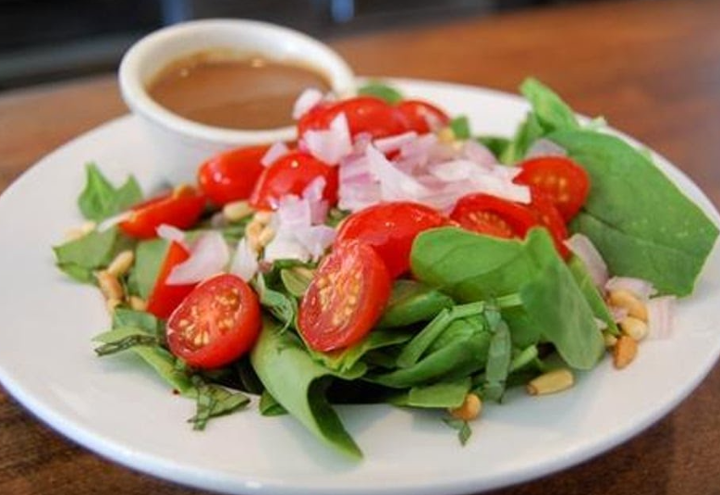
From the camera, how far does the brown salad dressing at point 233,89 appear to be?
1285 mm

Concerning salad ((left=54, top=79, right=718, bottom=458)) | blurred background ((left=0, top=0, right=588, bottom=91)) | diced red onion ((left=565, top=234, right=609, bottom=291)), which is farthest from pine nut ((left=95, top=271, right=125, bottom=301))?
blurred background ((left=0, top=0, right=588, bottom=91))

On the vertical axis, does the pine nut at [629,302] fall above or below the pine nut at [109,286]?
above

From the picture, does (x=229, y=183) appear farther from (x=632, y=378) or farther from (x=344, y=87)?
(x=632, y=378)

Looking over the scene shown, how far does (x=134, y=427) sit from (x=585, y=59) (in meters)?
1.19

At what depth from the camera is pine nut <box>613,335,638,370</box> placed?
908 millimetres

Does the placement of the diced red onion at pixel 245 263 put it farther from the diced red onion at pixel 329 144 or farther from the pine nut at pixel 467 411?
the pine nut at pixel 467 411

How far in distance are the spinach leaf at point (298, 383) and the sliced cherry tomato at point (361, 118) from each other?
11.0 inches

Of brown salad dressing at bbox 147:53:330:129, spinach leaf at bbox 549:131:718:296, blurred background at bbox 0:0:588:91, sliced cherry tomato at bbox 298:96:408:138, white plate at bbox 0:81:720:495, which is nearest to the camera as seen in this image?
white plate at bbox 0:81:720:495

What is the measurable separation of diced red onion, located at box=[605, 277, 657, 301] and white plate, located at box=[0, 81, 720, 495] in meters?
0.03

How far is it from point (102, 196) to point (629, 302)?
23.5 inches

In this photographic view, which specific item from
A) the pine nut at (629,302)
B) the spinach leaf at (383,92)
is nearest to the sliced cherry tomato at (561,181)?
the pine nut at (629,302)

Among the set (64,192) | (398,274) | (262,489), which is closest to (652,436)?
(398,274)

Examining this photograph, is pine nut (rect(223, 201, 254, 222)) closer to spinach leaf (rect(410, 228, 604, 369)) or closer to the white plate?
the white plate

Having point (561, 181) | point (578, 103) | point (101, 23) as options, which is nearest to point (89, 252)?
→ point (561, 181)
